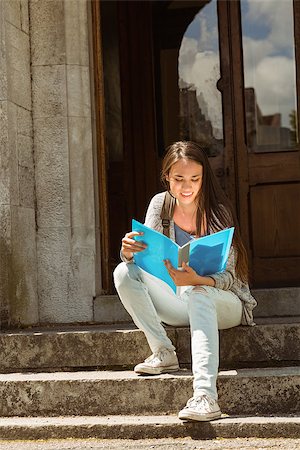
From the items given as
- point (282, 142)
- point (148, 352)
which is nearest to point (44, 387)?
point (148, 352)

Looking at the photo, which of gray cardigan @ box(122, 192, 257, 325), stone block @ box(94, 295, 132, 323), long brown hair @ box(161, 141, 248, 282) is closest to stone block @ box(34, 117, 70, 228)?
stone block @ box(94, 295, 132, 323)

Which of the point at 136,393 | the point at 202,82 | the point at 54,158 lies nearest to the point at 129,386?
the point at 136,393

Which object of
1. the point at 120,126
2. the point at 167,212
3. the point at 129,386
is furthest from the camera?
the point at 120,126

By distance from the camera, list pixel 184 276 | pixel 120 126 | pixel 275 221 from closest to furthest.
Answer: pixel 184 276 → pixel 275 221 → pixel 120 126

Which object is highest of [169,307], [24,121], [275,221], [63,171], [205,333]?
[24,121]

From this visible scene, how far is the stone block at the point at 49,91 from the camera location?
6.39 metres

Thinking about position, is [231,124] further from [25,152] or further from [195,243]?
[195,243]

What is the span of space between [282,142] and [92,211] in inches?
88.0

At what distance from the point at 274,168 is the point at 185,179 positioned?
2.93 meters

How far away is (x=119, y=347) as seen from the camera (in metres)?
5.17

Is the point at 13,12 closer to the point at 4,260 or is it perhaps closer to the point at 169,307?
the point at 4,260

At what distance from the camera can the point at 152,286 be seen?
4.79m

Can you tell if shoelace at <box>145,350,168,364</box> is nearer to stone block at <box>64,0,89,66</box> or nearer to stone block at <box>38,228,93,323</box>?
stone block at <box>38,228,93,323</box>

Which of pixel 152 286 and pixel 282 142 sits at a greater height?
pixel 282 142
